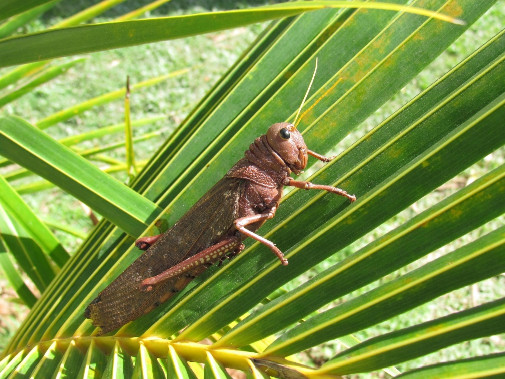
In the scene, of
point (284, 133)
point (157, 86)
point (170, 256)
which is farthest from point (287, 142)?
point (157, 86)

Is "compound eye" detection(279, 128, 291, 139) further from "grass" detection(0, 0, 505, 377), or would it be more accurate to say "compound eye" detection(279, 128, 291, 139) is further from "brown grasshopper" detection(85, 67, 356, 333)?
"grass" detection(0, 0, 505, 377)

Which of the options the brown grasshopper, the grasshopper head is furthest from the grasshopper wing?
the grasshopper head

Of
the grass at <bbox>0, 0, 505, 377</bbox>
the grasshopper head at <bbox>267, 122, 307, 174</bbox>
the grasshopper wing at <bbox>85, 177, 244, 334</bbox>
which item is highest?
the grass at <bbox>0, 0, 505, 377</bbox>

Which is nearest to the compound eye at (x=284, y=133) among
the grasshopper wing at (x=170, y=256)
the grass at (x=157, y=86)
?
the grasshopper wing at (x=170, y=256)

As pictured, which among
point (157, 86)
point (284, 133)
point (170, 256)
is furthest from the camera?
point (157, 86)

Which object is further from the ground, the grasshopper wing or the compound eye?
the compound eye

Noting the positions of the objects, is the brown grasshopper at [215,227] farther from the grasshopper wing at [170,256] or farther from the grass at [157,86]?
the grass at [157,86]

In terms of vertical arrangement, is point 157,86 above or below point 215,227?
above

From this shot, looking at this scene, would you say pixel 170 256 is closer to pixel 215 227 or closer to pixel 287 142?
pixel 215 227
